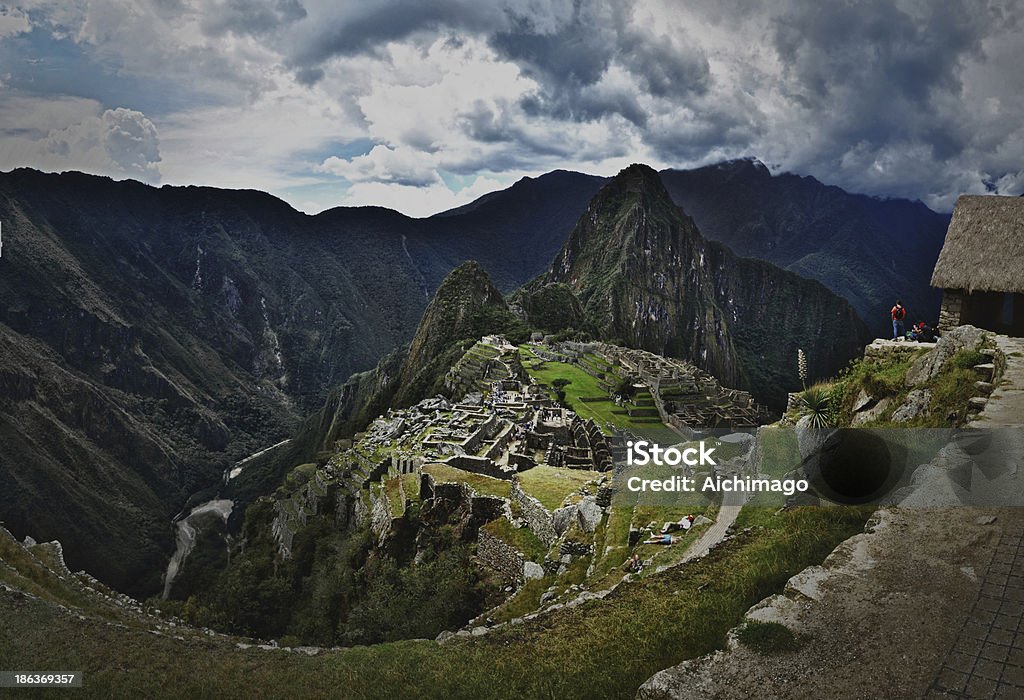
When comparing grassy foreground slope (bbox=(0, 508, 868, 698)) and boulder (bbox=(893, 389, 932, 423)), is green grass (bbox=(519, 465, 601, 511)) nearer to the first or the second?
grassy foreground slope (bbox=(0, 508, 868, 698))

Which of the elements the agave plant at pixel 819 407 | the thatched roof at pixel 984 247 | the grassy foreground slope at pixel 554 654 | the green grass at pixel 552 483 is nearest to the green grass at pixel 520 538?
the green grass at pixel 552 483

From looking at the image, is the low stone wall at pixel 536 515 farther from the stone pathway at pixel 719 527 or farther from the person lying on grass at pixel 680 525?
the stone pathway at pixel 719 527

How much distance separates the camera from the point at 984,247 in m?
16.0

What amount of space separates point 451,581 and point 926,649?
498 inches

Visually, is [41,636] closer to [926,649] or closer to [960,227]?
[926,649]

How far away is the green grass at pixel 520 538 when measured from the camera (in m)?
16.8

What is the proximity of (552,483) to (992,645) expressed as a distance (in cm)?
1516

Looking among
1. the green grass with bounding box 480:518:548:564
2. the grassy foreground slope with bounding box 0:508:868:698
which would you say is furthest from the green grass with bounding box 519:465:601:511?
the grassy foreground slope with bounding box 0:508:868:698

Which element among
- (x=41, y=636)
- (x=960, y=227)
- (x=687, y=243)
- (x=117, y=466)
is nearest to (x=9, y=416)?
(x=117, y=466)

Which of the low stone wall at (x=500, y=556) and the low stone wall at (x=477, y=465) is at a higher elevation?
the low stone wall at (x=477, y=465)

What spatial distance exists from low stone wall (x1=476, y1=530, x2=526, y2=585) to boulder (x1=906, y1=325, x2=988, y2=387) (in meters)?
9.96

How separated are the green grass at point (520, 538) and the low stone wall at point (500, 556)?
122 millimetres

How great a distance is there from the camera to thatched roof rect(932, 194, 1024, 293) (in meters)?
15.4

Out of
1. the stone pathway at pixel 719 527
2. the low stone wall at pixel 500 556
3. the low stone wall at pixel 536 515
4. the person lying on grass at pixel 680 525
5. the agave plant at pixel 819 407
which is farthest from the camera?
the low stone wall at pixel 536 515
